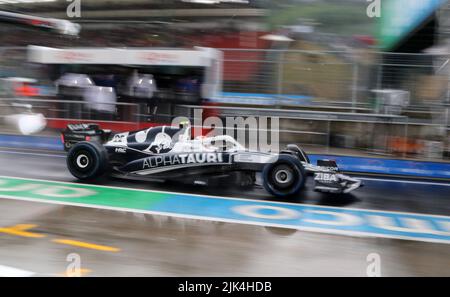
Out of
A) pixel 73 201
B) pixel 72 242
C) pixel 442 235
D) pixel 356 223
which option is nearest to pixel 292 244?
pixel 356 223

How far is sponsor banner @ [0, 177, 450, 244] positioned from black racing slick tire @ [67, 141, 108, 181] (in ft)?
0.95

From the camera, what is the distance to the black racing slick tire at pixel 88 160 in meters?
8.12

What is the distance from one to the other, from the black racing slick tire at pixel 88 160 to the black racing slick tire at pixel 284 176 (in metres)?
2.78

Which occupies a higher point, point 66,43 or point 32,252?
point 66,43

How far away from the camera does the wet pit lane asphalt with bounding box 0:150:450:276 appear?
15.1 ft

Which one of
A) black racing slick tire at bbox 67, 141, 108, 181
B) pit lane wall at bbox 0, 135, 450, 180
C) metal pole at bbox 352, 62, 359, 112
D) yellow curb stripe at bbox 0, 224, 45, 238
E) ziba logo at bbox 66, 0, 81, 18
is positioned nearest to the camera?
yellow curb stripe at bbox 0, 224, 45, 238

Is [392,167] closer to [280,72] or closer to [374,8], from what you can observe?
[280,72]

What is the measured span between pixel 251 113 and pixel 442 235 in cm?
661

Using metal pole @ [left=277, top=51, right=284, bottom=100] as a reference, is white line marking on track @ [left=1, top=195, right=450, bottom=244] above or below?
below

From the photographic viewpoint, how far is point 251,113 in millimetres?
11914

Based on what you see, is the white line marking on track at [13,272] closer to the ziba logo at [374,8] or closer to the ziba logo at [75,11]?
the ziba logo at [75,11]

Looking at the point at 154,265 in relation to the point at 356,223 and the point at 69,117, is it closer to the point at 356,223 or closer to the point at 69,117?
the point at 356,223

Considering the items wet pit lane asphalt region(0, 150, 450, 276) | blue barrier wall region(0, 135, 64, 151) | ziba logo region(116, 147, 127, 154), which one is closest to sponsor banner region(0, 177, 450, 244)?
wet pit lane asphalt region(0, 150, 450, 276)

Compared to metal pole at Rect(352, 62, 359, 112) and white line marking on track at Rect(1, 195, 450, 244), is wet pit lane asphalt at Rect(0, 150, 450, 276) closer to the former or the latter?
white line marking on track at Rect(1, 195, 450, 244)
